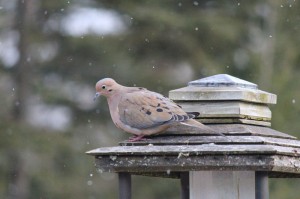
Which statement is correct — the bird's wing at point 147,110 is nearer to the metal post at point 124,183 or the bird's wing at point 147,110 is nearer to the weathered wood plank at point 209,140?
the weathered wood plank at point 209,140

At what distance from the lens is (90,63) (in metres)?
17.3

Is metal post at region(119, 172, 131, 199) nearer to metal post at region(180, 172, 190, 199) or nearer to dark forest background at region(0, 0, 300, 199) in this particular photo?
metal post at region(180, 172, 190, 199)

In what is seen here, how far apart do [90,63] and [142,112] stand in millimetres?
13046

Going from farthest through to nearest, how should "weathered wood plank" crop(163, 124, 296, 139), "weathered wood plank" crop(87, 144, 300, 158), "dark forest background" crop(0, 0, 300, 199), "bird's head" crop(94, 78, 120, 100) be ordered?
1. "dark forest background" crop(0, 0, 300, 199)
2. "bird's head" crop(94, 78, 120, 100)
3. "weathered wood plank" crop(163, 124, 296, 139)
4. "weathered wood plank" crop(87, 144, 300, 158)

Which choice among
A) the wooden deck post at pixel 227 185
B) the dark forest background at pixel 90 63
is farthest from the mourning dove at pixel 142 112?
the dark forest background at pixel 90 63

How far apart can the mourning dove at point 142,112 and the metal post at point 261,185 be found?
27 cm

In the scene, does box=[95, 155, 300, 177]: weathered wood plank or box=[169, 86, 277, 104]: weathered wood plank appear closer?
box=[95, 155, 300, 177]: weathered wood plank

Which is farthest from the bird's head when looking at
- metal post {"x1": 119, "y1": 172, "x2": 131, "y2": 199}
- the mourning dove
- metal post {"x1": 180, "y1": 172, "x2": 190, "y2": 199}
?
metal post {"x1": 180, "y1": 172, "x2": 190, "y2": 199}

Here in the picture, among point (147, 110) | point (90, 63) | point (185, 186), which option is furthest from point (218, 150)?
point (90, 63)

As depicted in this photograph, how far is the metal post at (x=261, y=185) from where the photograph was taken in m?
4.16

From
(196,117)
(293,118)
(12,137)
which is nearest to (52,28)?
(12,137)

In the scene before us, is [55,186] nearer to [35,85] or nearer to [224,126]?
[35,85]

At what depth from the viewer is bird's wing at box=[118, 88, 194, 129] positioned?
→ 4250 mm

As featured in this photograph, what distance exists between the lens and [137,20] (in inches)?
677
